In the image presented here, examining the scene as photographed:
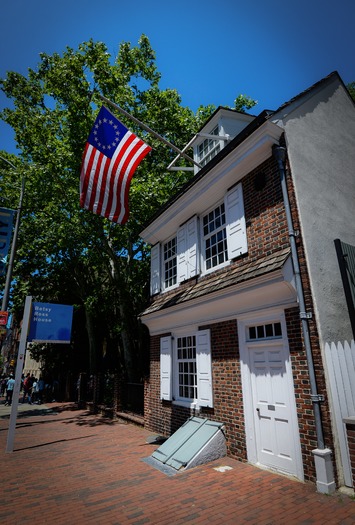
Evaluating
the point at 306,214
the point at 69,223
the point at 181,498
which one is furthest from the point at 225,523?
the point at 69,223

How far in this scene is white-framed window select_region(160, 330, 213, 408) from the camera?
24.1 feet

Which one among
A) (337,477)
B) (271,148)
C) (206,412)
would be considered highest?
(271,148)

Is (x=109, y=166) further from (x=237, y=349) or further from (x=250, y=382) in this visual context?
(x=250, y=382)

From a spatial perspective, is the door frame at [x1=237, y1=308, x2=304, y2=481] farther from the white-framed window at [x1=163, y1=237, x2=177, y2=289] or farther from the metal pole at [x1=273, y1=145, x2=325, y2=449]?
the white-framed window at [x1=163, y1=237, x2=177, y2=289]

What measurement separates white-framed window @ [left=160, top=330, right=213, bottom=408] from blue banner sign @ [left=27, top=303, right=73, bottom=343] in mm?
3145

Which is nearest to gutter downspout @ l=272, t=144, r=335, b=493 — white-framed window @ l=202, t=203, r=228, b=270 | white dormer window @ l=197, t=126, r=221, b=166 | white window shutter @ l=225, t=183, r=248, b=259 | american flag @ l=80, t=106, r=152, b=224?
white window shutter @ l=225, t=183, r=248, b=259

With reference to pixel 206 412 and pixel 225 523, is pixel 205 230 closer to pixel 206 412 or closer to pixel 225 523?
pixel 206 412

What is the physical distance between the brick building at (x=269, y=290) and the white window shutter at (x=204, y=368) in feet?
0.14

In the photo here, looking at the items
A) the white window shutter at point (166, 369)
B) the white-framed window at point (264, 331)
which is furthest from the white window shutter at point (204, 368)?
the white window shutter at point (166, 369)

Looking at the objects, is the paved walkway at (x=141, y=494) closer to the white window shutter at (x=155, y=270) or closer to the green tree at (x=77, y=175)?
the white window shutter at (x=155, y=270)

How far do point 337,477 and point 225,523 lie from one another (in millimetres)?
1945

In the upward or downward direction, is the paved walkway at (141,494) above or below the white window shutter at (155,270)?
below

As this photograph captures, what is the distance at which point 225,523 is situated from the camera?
→ 380 centimetres

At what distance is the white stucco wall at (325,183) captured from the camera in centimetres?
545
